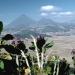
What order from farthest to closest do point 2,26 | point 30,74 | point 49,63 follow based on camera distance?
1. point 49,63
2. point 2,26
3. point 30,74

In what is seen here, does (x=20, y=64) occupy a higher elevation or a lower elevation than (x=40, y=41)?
lower

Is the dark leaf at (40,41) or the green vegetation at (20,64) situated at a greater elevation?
the dark leaf at (40,41)

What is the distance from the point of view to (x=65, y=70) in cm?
480

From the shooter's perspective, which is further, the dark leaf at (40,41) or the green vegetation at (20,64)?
the dark leaf at (40,41)

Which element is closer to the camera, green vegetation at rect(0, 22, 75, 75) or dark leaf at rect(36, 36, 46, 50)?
green vegetation at rect(0, 22, 75, 75)

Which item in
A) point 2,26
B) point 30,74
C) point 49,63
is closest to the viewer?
point 30,74

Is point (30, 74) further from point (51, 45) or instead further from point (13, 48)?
point (51, 45)

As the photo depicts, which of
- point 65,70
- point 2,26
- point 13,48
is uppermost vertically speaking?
point 2,26

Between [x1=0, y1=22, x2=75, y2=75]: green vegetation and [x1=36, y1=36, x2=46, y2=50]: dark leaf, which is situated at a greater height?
[x1=36, y1=36, x2=46, y2=50]: dark leaf

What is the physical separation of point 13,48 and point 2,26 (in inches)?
13.9

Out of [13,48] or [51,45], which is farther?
[51,45]

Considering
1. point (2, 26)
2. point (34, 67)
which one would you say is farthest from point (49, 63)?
point (2, 26)

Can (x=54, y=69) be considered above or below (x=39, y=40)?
below

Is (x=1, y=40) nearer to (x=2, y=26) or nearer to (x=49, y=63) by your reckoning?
(x=2, y=26)
